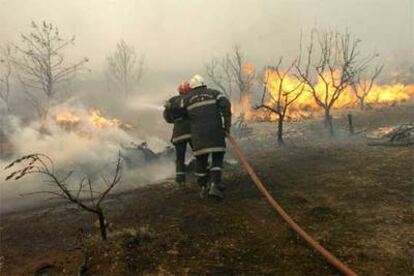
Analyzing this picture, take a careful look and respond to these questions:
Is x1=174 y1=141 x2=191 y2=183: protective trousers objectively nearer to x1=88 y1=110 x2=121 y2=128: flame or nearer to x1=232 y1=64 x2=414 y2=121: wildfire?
x1=88 y1=110 x2=121 y2=128: flame

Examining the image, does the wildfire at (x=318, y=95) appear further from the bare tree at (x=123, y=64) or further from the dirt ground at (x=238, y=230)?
the dirt ground at (x=238, y=230)

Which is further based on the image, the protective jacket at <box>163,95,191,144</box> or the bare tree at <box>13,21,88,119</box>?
the bare tree at <box>13,21,88,119</box>

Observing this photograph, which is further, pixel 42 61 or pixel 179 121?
pixel 42 61

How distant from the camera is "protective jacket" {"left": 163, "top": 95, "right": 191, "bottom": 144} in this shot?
7.41 m

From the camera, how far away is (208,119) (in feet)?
23.0

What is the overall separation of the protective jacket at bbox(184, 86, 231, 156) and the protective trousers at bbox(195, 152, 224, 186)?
0.10m

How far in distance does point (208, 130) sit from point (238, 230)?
212 centimetres

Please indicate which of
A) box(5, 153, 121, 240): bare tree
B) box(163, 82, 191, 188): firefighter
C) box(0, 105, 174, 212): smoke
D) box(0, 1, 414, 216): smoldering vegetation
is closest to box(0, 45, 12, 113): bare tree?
box(0, 1, 414, 216): smoldering vegetation

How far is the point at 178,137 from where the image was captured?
766 centimetres

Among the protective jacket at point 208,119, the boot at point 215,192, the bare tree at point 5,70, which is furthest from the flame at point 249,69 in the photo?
the boot at point 215,192

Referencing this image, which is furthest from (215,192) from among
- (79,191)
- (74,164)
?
(74,164)

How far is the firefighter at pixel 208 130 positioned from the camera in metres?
6.96

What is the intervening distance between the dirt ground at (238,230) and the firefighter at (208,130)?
399mm

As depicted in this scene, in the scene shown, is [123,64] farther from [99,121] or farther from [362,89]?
[362,89]
